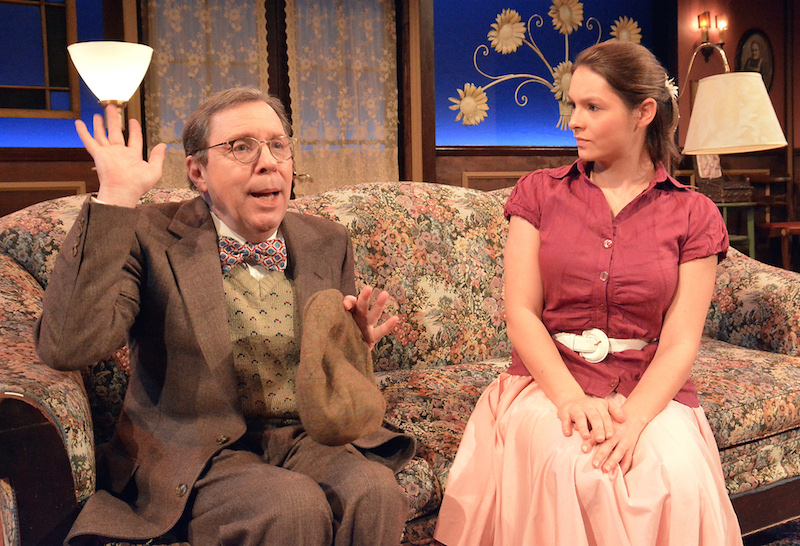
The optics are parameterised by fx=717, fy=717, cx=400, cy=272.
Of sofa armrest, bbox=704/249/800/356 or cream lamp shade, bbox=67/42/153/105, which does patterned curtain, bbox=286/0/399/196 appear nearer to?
cream lamp shade, bbox=67/42/153/105

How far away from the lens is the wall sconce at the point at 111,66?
7.60 ft

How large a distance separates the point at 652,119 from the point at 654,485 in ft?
3.00

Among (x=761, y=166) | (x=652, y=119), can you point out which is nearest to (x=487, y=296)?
(x=652, y=119)

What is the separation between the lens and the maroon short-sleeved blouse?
1.77 meters

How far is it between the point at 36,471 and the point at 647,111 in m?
1.61

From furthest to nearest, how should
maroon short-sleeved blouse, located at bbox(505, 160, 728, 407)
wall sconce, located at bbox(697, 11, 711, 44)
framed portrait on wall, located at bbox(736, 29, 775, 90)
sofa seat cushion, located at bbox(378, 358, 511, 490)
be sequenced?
framed portrait on wall, located at bbox(736, 29, 775, 90) < wall sconce, located at bbox(697, 11, 711, 44) < sofa seat cushion, located at bbox(378, 358, 511, 490) < maroon short-sleeved blouse, located at bbox(505, 160, 728, 407)

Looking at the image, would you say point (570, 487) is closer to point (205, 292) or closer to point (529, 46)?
point (205, 292)

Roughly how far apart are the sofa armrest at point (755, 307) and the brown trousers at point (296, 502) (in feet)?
5.98

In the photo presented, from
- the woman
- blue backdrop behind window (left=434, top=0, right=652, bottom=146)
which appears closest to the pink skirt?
the woman

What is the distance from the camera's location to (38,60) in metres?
5.00

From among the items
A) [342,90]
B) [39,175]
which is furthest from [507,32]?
[39,175]

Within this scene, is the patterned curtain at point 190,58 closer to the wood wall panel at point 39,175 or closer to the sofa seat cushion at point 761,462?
the wood wall panel at point 39,175

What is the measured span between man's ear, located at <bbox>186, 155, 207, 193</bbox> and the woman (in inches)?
31.6

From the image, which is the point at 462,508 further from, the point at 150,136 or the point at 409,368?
the point at 150,136
